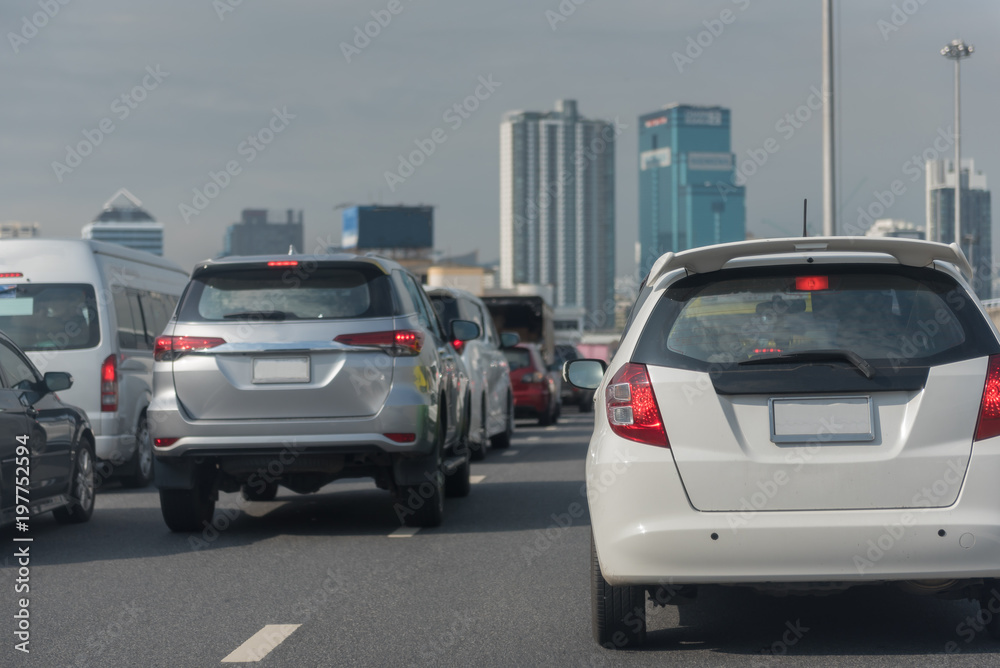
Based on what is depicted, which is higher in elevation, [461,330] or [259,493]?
[461,330]

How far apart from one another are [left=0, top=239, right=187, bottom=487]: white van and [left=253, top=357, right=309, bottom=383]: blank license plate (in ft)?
13.8

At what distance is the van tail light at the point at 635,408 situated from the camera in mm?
4949

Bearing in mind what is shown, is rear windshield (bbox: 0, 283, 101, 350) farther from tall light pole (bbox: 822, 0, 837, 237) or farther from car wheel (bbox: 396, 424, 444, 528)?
tall light pole (bbox: 822, 0, 837, 237)

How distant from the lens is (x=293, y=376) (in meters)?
8.27

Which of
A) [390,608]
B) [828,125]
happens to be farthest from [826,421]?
[828,125]

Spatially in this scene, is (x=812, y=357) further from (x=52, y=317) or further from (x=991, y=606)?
(x=52, y=317)

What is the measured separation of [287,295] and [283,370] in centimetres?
52

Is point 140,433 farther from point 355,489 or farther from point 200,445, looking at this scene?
point 200,445

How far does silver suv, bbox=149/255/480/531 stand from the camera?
827 centimetres

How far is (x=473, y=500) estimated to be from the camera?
36.4ft

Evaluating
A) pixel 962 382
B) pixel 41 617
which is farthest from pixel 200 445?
pixel 962 382

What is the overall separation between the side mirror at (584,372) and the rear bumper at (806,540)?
1.63 m

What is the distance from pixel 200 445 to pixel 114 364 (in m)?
4.14

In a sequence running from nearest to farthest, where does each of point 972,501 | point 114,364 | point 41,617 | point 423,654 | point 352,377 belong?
point 972,501 → point 423,654 → point 41,617 → point 352,377 → point 114,364
